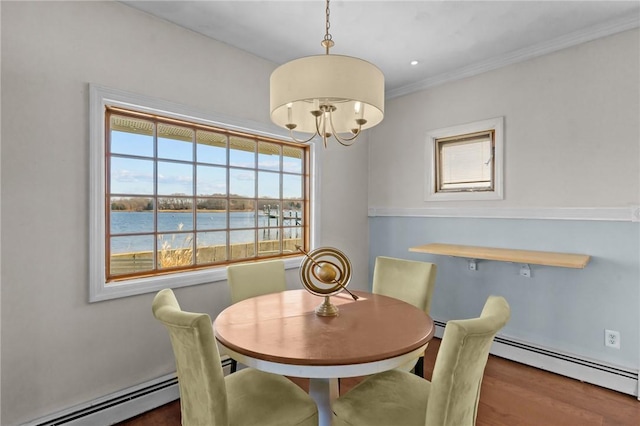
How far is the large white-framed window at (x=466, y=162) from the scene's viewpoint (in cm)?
288

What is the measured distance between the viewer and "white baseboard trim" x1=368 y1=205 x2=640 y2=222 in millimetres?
2285

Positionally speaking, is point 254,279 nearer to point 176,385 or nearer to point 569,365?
point 176,385

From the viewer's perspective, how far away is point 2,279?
166 centimetres

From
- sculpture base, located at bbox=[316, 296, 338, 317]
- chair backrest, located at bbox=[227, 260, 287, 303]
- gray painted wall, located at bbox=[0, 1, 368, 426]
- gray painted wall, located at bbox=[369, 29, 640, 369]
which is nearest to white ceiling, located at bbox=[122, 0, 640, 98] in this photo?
gray painted wall, located at bbox=[369, 29, 640, 369]

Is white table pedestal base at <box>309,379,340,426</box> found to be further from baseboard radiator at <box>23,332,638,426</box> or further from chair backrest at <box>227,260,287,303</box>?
baseboard radiator at <box>23,332,638,426</box>

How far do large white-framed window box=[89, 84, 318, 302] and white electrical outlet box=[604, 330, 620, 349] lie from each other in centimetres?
240

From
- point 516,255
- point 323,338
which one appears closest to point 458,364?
point 323,338

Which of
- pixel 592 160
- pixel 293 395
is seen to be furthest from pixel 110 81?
pixel 592 160

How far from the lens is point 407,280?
2297 millimetres

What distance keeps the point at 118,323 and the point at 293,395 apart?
4.24 feet

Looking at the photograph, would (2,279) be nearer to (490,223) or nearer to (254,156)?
(254,156)

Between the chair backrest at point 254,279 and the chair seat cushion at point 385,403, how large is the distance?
3.58 feet

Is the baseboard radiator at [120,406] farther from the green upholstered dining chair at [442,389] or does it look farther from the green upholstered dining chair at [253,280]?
the green upholstered dining chair at [442,389]

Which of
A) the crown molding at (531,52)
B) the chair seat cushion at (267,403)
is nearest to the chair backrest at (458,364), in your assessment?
the chair seat cushion at (267,403)
